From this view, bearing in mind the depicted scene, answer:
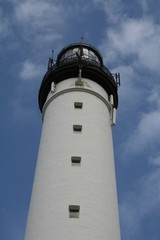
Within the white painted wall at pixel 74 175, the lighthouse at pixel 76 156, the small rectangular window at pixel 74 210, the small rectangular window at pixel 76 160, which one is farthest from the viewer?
the small rectangular window at pixel 76 160

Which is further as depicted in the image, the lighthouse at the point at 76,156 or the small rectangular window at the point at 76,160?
the small rectangular window at the point at 76,160

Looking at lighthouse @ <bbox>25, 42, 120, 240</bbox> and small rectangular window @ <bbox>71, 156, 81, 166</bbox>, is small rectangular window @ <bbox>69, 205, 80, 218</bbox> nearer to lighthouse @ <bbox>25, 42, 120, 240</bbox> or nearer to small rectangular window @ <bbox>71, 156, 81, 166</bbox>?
lighthouse @ <bbox>25, 42, 120, 240</bbox>

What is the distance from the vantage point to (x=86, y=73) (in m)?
33.3

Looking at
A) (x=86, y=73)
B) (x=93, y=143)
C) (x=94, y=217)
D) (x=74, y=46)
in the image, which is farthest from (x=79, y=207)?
(x=74, y=46)

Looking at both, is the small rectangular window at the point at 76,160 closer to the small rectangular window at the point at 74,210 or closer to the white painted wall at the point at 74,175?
the white painted wall at the point at 74,175

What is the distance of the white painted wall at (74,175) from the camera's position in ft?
74.5

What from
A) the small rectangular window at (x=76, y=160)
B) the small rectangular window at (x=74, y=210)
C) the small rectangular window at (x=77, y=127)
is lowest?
the small rectangular window at (x=74, y=210)

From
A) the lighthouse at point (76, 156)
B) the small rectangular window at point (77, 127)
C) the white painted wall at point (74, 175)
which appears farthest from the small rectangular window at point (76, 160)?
the small rectangular window at point (77, 127)

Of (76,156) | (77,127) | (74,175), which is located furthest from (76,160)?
(77,127)

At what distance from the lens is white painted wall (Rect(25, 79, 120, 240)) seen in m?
22.7

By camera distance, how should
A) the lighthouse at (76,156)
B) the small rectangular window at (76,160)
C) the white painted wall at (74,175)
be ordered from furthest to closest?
the small rectangular window at (76,160) → the lighthouse at (76,156) → the white painted wall at (74,175)

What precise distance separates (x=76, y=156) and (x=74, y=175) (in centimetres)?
155

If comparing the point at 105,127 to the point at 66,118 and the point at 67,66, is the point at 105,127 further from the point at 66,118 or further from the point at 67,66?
the point at 67,66

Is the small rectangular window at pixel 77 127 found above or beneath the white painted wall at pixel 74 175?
above
